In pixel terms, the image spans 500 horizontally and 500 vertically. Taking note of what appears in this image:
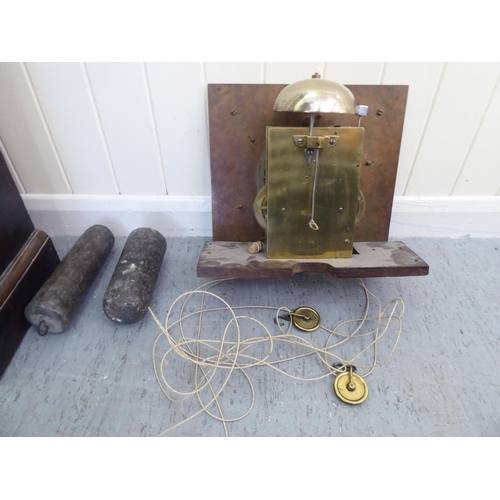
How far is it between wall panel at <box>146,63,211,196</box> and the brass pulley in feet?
2.82

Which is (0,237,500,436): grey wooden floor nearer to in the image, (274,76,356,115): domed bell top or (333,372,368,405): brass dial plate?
(333,372,368,405): brass dial plate

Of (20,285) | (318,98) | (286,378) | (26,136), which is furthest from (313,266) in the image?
(26,136)

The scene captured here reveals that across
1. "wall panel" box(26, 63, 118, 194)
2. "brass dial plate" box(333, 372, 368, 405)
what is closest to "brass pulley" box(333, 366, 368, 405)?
"brass dial plate" box(333, 372, 368, 405)

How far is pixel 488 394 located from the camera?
32.9 inches

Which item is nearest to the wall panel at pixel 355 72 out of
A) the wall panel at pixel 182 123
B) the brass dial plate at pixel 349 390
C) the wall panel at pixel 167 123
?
the wall panel at pixel 167 123

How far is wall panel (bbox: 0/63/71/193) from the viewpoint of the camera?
43.5 inches

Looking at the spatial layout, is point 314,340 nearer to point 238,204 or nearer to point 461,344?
point 461,344

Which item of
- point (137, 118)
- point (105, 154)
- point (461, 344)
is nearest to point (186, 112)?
point (137, 118)

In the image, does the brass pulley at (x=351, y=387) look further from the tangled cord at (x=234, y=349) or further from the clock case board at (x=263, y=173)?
the clock case board at (x=263, y=173)

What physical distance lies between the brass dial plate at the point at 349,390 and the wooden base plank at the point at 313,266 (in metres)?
0.29

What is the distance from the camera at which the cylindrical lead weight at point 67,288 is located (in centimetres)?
96

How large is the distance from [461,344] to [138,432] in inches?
36.3

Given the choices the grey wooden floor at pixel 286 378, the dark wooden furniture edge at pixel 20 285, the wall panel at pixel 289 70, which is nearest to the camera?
the grey wooden floor at pixel 286 378
